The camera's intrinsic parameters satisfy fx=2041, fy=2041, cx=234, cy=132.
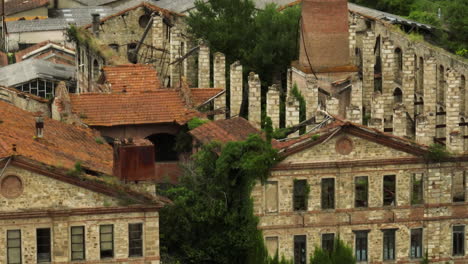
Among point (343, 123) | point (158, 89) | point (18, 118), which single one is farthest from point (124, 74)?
point (343, 123)

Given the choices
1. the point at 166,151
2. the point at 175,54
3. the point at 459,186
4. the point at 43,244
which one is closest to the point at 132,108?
the point at 166,151

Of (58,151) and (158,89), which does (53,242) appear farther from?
(158,89)

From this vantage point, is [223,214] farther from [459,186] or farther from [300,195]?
[459,186]

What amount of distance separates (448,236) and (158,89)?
1760 centimetres

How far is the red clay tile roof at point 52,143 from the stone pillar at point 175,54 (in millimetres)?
15479

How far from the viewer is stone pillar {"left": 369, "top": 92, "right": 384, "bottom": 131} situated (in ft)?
296

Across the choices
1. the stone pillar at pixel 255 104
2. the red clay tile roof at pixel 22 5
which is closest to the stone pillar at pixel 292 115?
the stone pillar at pixel 255 104

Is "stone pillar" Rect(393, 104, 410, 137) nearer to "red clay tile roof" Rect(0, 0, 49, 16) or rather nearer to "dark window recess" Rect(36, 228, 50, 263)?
"dark window recess" Rect(36, 228, 50, 263)

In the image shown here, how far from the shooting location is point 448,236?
8738 cm

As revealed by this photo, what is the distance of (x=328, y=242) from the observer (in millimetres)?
85875

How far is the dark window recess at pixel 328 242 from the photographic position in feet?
281

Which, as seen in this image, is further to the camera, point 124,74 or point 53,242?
point 124,74

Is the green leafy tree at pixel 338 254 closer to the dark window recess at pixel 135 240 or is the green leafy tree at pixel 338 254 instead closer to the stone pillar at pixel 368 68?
the dark window recess at pixel 135 240

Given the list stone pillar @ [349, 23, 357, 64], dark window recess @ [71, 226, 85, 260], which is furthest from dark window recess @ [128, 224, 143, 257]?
stone pillar @ [349, 23, 357, 64]
